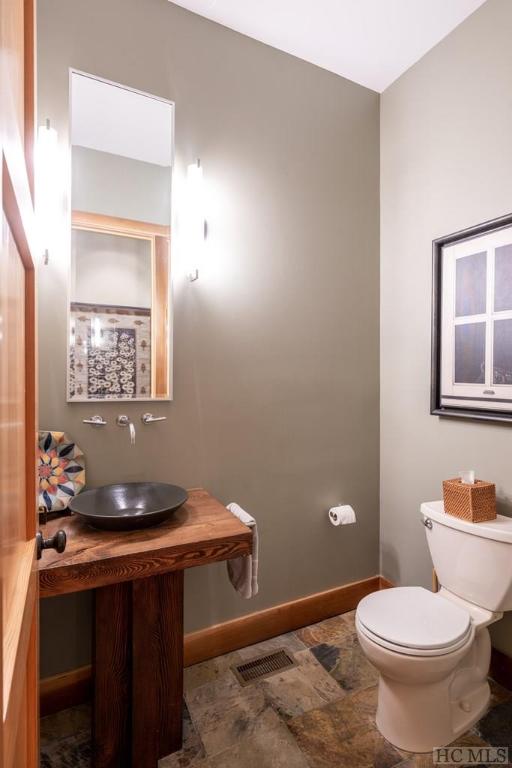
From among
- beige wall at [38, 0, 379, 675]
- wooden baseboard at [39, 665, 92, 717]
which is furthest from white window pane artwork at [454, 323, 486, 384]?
wooden baseboard at [39, 665, 92, 717]

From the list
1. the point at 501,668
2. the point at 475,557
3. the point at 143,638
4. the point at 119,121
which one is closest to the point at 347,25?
the point at 119,121

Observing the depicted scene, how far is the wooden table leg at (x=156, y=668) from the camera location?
1367 millimetres

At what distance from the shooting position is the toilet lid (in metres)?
1.40

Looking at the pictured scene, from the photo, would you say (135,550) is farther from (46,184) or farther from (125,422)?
(46,184)

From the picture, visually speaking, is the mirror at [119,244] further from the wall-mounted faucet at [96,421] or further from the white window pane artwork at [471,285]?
the white window pane artwork at [471,285]

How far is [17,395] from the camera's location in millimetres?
639

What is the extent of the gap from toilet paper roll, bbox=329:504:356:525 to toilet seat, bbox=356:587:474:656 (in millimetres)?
478

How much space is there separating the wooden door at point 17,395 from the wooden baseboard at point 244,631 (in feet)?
3.31

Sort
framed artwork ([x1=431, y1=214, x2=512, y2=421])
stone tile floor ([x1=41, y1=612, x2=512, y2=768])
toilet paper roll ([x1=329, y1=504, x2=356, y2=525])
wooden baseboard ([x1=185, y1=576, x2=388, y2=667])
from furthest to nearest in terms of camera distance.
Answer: toilet paper roll ([x1=329, y1=504, x2=356, y2=525]), wooden baseboard ([x1=185, y1=576, x2=388, y2=667]), framed artwork ([x1=431, y1=214, x2=512, y2=421]), stone tile floor ([x1=41, y1=612, x2=512, y2=768])

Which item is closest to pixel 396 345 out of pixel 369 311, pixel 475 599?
pixel 369 311

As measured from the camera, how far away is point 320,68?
7.23ft

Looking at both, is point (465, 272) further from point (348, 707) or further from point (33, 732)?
point (33, 732)

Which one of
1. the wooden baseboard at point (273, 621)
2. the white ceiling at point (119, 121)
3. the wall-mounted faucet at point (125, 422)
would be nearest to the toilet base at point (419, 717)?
the wooden baseboard at point (273, 621)

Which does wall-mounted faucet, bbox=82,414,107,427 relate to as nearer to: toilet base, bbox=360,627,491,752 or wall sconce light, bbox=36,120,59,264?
wall sconce light, bbox=36,120,59,264
